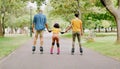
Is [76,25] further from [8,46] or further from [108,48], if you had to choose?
[8,46]

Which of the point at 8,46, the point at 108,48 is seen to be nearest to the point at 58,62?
the point at 108,48

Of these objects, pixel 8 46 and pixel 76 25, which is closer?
pixel 76 25

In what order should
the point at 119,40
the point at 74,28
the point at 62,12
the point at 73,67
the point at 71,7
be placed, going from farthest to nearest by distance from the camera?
the point at 62,12 → the point at 71,7 → the point at 119,40 → the point at 74,28 → the point at 73,67

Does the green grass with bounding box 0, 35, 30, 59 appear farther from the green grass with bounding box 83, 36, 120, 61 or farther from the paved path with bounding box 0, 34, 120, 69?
the green grass with bounding box 83, 36, 120, 61

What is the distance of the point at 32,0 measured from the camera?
33.3 m

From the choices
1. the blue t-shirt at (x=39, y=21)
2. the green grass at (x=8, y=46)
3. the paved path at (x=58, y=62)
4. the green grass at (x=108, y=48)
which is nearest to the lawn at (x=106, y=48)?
the green grass at (x=108, y=48)

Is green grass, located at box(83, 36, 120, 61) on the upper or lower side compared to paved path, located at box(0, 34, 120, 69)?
lower

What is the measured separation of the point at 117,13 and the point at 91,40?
6209mm

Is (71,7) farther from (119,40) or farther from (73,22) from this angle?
(73,22)

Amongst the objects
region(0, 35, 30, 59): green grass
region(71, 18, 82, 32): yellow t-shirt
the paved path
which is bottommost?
region(0, 35, 30, 59): green grass

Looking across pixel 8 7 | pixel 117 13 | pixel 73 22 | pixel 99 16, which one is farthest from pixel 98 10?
pixel 73 22

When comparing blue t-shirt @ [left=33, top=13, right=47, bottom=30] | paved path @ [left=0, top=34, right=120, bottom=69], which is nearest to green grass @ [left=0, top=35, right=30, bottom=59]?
blue t-shirt @ [left=33, top=13, right=47, bottom=30]

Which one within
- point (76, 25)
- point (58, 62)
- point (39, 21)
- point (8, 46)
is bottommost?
point (8, 46)

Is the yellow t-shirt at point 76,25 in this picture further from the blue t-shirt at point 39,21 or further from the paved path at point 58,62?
the paved path at point 58,62
